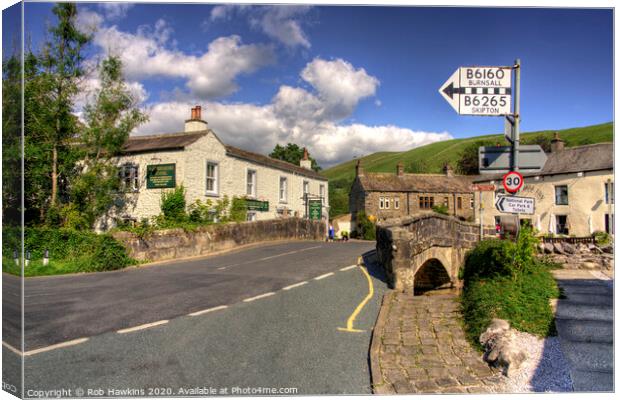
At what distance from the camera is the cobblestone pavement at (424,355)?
4.54m

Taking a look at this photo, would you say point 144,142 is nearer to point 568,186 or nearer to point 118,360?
point 118,360

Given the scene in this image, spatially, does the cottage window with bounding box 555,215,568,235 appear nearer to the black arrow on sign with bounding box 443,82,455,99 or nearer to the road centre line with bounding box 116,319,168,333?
the black arrow on sign with bounding box 443,82,455,99

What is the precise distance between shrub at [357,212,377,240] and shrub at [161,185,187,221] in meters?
23.5

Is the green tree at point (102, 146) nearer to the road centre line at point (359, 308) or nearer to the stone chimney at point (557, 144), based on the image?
the road centre line at point (359, 308)

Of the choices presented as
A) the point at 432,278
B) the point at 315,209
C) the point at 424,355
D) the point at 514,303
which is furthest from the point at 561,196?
the point at 424,355

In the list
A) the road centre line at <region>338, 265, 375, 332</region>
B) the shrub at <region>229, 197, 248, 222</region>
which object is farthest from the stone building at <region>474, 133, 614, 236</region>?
the shrub at <region>229, 197, 248, 222</region>

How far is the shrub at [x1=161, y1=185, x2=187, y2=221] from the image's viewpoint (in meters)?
15.7

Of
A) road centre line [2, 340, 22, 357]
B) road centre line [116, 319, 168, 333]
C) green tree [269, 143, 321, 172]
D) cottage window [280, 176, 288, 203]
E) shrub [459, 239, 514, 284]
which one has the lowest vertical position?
road centre line [116, 319, 168, 333]

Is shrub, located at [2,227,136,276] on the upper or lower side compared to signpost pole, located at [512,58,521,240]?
lower

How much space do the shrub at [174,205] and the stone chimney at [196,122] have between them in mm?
3408

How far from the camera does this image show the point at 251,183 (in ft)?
66.5

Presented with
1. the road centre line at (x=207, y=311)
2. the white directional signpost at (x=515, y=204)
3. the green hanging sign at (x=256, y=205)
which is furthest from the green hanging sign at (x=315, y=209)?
the white directional signpost at (x=515, y=204)

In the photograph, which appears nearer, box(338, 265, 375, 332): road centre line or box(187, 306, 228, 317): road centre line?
box(338, 265, 375, 332): road centre line

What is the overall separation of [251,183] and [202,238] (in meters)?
5.66
